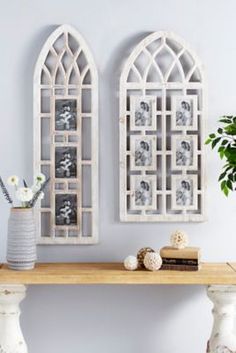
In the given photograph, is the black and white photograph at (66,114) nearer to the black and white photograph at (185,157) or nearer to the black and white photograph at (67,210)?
the black and white photograph at (67,210)

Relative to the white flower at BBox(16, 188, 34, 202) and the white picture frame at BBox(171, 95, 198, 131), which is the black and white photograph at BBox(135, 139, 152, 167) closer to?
the white picture frame at BBox(171, 95, 198, 131)

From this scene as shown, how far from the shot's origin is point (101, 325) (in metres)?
2.69

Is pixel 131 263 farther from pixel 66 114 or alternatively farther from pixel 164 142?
pixel 66 114

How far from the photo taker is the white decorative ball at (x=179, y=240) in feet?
8.16

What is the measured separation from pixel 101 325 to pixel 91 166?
2.53ft

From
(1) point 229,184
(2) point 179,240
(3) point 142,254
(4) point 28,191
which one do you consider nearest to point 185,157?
(1) point 229,184

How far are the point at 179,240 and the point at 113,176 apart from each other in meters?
0.46

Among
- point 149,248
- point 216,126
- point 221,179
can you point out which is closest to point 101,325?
point 149,248

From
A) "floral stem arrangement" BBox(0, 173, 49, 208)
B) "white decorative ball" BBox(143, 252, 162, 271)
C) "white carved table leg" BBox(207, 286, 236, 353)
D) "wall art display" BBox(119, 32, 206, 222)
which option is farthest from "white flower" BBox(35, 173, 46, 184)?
"white carved table leg" BBox(207, 286, 236, 353)

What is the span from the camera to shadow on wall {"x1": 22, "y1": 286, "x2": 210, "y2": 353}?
269cm

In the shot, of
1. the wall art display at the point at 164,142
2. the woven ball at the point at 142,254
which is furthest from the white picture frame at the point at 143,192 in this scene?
the woven ball at the point at 142,254

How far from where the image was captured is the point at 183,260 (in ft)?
8.04

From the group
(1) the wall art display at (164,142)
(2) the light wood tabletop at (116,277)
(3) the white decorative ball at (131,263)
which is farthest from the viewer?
(1) the wall art display at (164,142)

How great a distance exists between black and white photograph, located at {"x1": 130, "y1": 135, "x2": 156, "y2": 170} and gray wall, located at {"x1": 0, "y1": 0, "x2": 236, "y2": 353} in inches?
3.6
